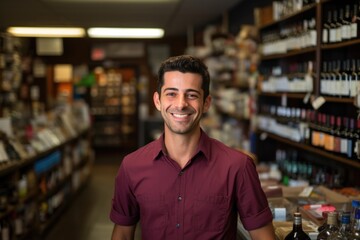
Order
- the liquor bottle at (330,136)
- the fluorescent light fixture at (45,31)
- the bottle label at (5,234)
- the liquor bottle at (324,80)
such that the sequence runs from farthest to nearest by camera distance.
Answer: the fluorescent light fixture at (45,31)
the bottle label at (5,234)
the liquor bottle at (324,80)
the liquor bottle at (330,136)

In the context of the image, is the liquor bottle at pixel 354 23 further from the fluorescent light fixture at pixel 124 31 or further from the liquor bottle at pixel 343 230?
the fluorescent light fixture at pixel 124 31

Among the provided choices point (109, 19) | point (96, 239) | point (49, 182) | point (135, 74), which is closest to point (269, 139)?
point (96, 239)

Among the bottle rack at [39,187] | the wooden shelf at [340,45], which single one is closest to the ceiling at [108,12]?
the bottle rack at [39,187]

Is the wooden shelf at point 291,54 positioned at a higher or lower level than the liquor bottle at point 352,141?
higher

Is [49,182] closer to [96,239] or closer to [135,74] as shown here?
[96,239]

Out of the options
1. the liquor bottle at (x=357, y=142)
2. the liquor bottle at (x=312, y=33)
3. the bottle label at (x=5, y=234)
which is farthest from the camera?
the bottle label at (x=5, y=234)

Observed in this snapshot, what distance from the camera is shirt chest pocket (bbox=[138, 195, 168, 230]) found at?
2443mm

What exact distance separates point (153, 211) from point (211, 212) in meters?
0.27

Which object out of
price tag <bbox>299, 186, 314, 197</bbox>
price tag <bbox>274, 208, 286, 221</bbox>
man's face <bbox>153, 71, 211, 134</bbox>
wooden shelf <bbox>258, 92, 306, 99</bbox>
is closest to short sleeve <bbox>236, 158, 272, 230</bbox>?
man's face <bbox>153, 71, 211, 134</bbox>

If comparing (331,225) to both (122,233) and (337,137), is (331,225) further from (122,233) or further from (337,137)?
(337,137)

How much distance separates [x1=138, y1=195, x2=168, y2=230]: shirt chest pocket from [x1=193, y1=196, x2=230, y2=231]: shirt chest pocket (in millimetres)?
148

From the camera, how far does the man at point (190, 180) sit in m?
2.39

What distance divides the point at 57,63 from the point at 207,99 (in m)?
12.6

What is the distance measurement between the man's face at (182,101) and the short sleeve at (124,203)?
0.35 metres
